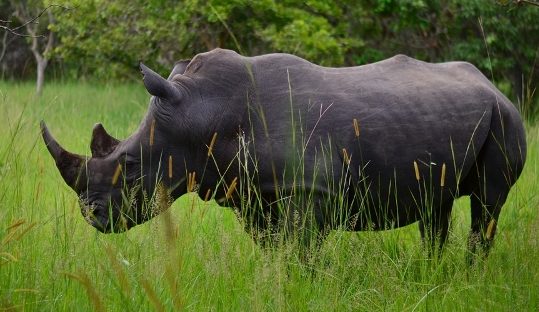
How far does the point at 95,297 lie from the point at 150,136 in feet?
6.85

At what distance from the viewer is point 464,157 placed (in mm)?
4824

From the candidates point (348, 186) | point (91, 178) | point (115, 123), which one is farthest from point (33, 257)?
point (115, 123)

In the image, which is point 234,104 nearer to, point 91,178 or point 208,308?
point 91,178

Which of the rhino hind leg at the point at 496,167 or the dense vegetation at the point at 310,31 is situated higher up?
the rhino hind leg at the point at 496,167

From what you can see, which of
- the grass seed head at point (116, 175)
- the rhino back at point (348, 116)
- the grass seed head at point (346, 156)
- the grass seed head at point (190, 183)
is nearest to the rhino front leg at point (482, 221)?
the rhino back at point (348, 116)

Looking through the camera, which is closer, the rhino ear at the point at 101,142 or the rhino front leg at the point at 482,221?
the rhino ear at the point at 101,142

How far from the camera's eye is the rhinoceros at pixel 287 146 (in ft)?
14.5

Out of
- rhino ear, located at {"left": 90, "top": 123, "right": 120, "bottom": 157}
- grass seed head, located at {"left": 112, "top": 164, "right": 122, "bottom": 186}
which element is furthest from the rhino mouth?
rhino ear, located at {"left": 90, "top": 123, "right": 120, "bottom": 157}

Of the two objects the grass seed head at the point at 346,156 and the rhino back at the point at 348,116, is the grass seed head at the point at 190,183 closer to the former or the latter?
the rhino back at the point at 348,116

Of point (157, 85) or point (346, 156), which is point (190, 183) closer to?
point (157, 85)

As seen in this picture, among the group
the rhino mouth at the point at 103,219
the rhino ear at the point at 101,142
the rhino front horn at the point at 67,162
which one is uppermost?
the rhino ear at the point at 101,142

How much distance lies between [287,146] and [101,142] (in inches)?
34.9

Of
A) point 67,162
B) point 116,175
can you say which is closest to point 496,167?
point 116,175

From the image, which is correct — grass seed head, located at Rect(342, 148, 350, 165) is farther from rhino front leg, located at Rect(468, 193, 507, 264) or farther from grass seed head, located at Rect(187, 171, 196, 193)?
rhino front leg, located at Rect(468, 193, 507, 264)
